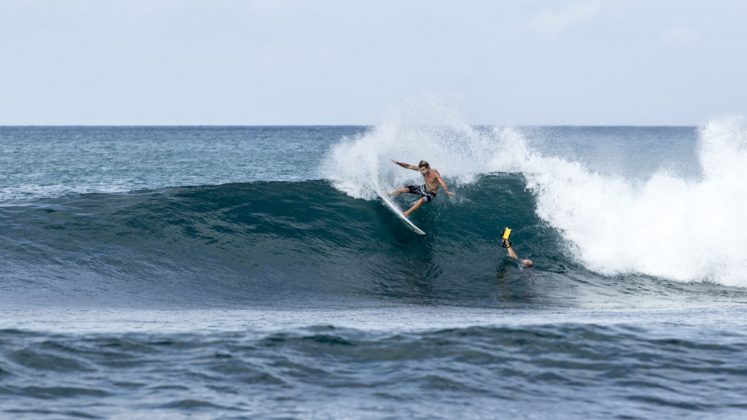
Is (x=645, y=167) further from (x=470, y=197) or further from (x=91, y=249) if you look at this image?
(x=91, y=249)

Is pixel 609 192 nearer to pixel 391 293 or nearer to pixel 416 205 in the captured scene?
pixel 416 205

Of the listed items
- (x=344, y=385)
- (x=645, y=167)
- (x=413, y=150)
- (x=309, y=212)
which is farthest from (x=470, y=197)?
(x=645, y=167)

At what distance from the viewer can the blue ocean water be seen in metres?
8.25

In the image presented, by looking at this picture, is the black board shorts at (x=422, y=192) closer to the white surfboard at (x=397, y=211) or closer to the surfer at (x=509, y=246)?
the white surfboard at (x=397, y=211)

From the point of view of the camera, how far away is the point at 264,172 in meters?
50.3

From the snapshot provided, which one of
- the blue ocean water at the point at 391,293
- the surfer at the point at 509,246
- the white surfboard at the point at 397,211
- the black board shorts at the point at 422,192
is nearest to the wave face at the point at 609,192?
the blue ocean water at the point at 391,293

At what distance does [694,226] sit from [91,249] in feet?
42.5

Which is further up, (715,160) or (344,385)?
(715,160)

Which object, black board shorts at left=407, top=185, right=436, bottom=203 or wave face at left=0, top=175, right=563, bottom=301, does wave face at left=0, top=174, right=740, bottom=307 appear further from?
black board shorts at left=407, top=185, right=436, bottom=203

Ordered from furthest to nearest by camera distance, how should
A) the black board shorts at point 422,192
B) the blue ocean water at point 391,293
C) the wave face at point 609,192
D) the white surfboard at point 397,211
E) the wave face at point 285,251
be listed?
the white surfboard at point 397,211
the black board shorts at point 422,192
the wave face at point 609,192
the wave face at point 285,251
the blue ocean water at point 391,293

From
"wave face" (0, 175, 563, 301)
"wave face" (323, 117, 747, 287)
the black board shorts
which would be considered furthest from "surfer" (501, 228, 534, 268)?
the black board shorts

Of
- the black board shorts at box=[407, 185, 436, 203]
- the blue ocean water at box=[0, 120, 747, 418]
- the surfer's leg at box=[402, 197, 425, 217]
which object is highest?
the black board shorts at box=[407, 185, 436, 203]

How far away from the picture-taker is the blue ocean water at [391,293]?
825 cm

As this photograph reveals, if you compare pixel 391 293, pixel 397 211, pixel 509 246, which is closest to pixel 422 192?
pixel 397 211
